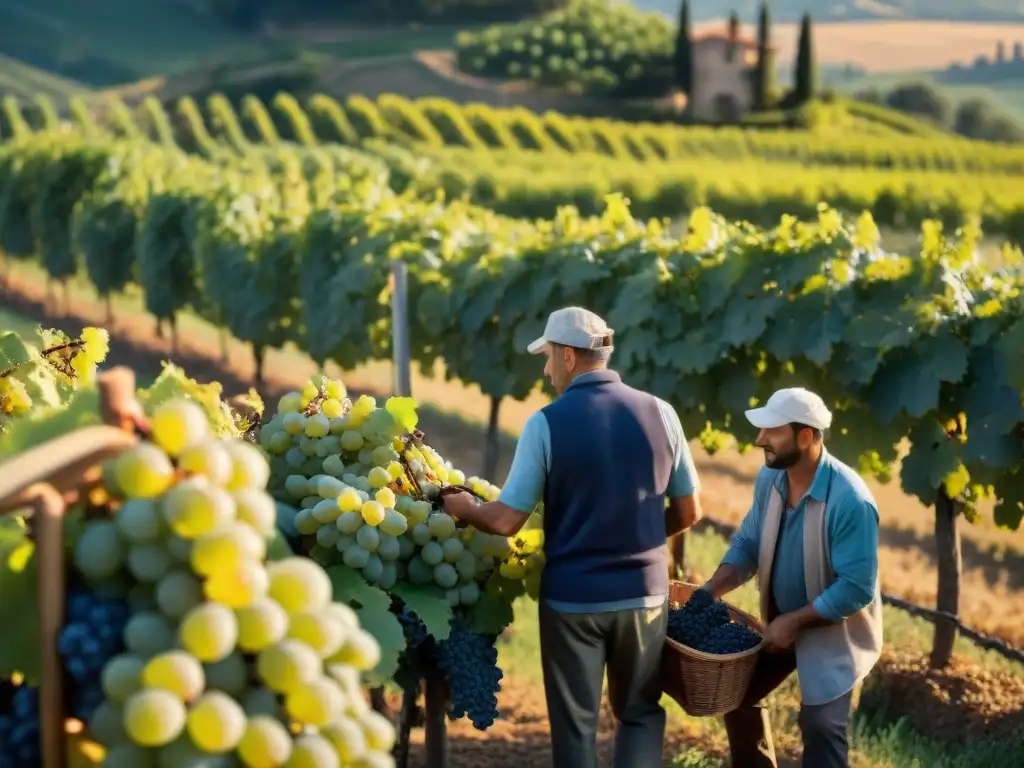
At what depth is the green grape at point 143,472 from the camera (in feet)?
5.85

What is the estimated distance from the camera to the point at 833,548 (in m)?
3.50

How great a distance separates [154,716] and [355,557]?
118 centimetres

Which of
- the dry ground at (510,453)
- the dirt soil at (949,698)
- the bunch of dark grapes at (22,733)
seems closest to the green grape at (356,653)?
the bunch of dark grapes at (22,733)

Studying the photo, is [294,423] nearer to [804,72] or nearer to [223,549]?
[223,549]

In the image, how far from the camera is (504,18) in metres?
80.5

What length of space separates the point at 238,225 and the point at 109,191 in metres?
5.09

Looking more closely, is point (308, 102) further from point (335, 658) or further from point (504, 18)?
point (335, 658)

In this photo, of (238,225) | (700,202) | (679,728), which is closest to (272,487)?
(679,728)

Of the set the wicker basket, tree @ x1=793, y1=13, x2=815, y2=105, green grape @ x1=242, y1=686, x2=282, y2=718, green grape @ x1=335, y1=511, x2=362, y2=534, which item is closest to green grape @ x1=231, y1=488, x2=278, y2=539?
green grape @ x1=242, y1=686, x2=282, y2=718

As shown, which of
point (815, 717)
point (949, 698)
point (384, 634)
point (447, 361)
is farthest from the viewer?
point (447, 361)

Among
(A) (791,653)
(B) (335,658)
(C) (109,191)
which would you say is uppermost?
(B) (335,658)

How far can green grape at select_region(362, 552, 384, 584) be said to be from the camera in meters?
2.90

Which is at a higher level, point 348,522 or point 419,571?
point 348,522

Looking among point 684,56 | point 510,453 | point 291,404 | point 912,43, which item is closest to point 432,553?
point 291,404
